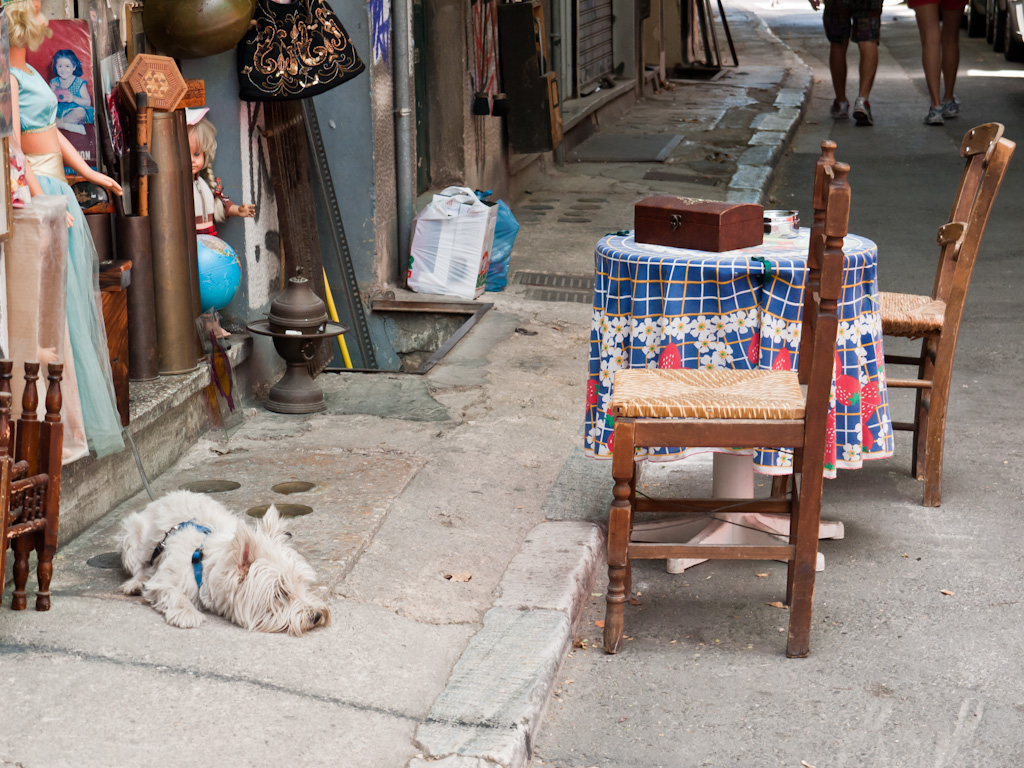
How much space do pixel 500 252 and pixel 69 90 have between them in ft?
11.5

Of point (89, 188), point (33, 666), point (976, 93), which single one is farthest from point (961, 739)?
point (976, 93)

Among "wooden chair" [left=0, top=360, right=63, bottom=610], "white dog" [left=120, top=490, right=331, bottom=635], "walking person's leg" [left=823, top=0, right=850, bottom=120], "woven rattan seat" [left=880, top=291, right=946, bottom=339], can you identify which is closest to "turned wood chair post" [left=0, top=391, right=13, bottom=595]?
"wooden chair" [left=0, top=360, right=63, bottom=610]

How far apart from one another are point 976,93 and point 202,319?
1330 centimetres

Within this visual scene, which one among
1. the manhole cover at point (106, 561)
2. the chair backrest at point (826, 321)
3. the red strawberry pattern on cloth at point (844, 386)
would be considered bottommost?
the manhole cover at point (106, 561)

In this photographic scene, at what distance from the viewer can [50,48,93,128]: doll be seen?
14.0 feet

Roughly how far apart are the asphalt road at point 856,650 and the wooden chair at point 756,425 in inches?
6.9

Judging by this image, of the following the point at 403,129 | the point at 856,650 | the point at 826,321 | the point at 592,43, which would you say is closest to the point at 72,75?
the point at 826,321

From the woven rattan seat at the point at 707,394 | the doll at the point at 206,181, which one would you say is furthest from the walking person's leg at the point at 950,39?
the woven rattan seat at the point at 707,394

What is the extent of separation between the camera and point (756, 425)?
11.0ft

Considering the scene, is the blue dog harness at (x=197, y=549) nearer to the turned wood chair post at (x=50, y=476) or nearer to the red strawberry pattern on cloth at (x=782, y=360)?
the turned wood chair post at (x=50, y=476)

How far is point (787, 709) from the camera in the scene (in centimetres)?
324

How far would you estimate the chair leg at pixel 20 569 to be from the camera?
322cm

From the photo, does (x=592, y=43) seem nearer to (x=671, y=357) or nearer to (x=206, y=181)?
(x=206, y=181)

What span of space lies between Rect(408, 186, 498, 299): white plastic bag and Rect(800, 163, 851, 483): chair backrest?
3902 mm
